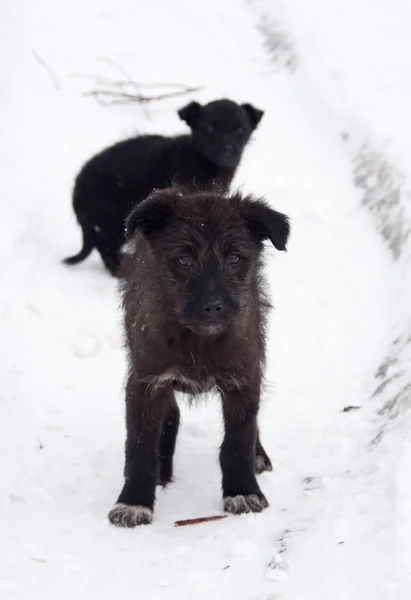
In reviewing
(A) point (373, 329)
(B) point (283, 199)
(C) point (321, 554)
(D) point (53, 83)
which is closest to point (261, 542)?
(C) point (321, 554)

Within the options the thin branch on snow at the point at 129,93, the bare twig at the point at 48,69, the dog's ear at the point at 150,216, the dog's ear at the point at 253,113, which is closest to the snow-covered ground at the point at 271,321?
the bare twig at the point at 48,69

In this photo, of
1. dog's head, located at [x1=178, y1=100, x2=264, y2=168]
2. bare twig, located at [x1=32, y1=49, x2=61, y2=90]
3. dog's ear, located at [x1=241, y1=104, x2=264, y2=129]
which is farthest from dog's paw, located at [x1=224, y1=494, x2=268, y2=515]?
bare twig, located at [x1=32, y1=49, x2=61, y2=90]

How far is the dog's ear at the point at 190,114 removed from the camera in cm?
1031

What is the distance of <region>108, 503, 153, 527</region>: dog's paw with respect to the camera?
5.36 meters

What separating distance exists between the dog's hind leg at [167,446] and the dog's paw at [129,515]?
643 mm

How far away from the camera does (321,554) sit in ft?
13.9

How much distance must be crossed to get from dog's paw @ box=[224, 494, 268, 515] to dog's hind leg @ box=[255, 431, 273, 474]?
0.59m

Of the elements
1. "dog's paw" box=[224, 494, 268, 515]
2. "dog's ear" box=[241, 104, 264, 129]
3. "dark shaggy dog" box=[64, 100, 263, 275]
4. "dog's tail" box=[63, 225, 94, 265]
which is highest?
"dog's paw" box=[224, 494, 268, 515]

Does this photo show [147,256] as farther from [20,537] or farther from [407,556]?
[407,556]

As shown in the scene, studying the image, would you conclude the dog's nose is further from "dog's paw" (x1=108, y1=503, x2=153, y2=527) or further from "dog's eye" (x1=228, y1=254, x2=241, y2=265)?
"dog's paw" (x1=108, y1=503, x2=153, y2=527)

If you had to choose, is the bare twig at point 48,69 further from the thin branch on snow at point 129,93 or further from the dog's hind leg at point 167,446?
the dog's hind leg at point 167,446

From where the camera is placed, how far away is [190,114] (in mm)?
10359

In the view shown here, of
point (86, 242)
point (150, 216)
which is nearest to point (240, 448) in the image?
point (150, 216)

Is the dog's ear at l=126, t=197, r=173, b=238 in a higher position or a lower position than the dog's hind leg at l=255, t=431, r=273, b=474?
higher
